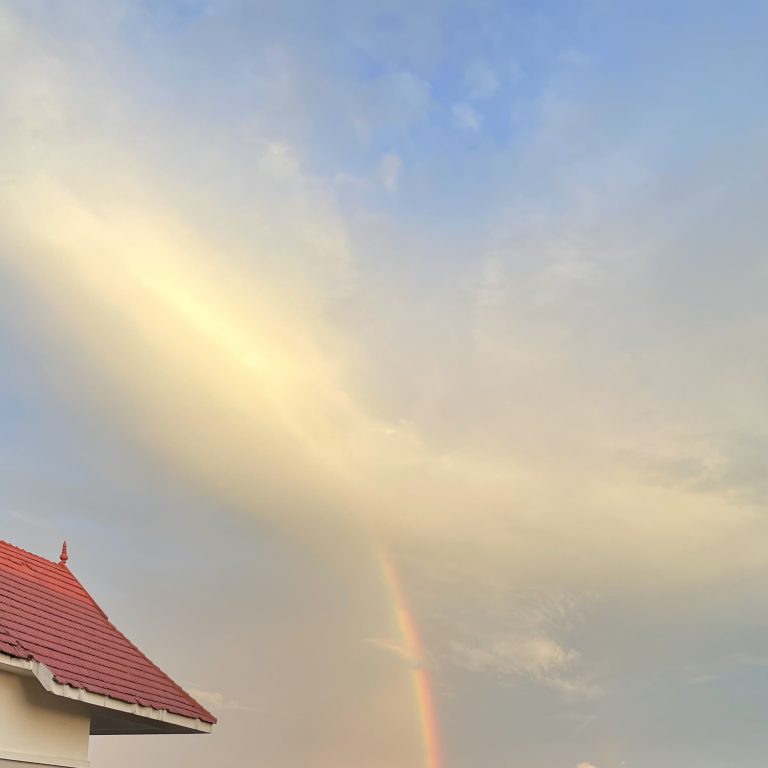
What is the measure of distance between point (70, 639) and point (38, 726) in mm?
1857

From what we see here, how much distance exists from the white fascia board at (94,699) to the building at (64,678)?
0.05ft

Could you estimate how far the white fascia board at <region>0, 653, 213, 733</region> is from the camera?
13.1 m

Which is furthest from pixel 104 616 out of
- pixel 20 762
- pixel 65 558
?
pixel 20 762

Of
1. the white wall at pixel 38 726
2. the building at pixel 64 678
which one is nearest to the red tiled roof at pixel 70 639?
the building at pixel 64 678

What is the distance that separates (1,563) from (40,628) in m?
2.21

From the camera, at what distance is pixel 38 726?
13656 millimetres

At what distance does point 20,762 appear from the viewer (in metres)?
13.1

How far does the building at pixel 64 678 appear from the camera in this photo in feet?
43.5

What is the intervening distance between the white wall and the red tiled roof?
533 millimetres

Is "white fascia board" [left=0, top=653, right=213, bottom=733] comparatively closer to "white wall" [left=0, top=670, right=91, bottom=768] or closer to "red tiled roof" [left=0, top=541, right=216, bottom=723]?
"red tiled roof" [left=0, top=541, right=216, bottom=723]

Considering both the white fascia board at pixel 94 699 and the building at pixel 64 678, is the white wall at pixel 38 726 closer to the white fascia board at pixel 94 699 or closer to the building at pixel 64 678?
the building at pixel 64 678

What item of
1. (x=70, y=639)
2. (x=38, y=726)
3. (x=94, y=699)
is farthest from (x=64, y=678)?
(x=70, y=639)

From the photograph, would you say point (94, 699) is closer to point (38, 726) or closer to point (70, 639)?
point (38, 726)

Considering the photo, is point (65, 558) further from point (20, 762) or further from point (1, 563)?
point (20, 762)
